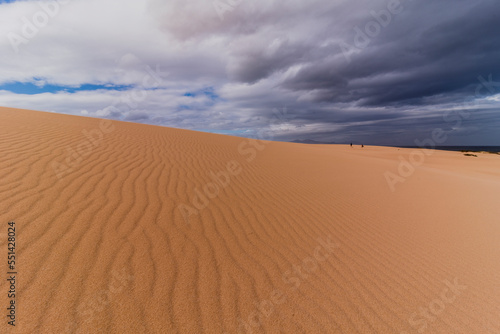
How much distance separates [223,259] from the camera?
3.14 meters

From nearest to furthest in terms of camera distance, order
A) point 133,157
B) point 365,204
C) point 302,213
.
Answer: point 302,213 → point 365,204 → point 133,157

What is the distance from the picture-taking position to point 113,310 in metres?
2.22

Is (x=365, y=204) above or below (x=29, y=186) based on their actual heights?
below

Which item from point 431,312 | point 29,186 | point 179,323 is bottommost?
point 431,312

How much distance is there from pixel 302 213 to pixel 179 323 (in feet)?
11.2

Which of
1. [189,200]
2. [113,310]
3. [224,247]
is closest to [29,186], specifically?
[189,200]

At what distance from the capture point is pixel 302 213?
16.5 feet

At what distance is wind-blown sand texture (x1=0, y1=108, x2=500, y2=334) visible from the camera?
232 centimetres

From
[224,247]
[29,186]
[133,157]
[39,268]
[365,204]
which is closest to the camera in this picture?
[39,268]

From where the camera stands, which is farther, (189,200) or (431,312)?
(189,200)

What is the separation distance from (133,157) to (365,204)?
22.0 ft

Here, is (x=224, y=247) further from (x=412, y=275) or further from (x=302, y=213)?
(x=412, y=275)

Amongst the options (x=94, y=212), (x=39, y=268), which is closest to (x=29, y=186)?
(x=94, y=212)

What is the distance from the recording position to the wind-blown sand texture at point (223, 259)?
232 cm
